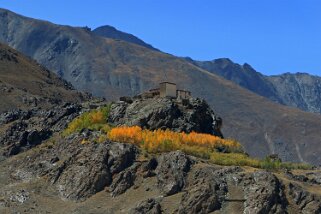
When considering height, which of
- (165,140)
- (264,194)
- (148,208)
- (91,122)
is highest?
(91,122)

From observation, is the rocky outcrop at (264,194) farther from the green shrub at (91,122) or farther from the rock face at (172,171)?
the green shrub at (91,122)

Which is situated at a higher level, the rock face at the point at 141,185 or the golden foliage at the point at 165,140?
the golden foliage at the point at 165,140

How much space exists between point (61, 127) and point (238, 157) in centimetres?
3784

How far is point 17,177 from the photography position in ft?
465

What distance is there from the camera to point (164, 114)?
155 metres

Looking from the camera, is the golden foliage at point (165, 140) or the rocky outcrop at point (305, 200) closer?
the rocky outcrop at point (305, 200)

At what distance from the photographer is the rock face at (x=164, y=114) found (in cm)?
15450

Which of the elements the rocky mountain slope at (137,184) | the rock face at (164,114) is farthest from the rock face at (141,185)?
the rock face at (164,114)

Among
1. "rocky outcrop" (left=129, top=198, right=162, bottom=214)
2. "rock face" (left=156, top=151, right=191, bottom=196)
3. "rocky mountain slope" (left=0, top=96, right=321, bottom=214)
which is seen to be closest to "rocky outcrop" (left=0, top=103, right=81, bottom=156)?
"rocky mountain slope" (left=0, top=96, right=321, bottom=214)

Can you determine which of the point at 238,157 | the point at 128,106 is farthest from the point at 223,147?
the point at 128,106

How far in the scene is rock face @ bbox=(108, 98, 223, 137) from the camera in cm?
15450

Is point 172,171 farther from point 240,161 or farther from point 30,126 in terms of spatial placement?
point 30,126

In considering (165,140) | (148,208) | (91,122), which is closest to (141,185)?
(148,208)

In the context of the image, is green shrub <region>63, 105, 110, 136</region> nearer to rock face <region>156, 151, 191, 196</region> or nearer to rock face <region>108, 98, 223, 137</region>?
rock face <region>108, 98, 223, 137</region>
